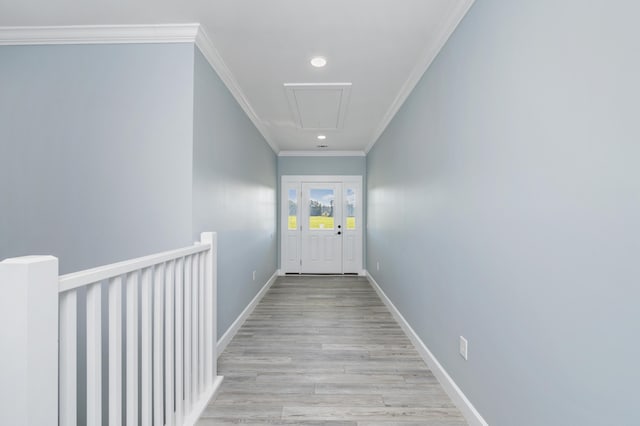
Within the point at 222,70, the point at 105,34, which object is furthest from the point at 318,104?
the point at 105,34

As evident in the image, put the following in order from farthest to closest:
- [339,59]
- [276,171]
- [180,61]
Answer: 1. [276,171]
2. [339,59]
3. [180,61]

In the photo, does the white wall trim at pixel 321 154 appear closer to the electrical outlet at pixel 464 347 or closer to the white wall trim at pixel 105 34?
the white wall trim at pixel 105 34

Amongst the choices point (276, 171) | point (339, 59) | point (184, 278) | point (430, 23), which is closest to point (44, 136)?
point (184, 278)

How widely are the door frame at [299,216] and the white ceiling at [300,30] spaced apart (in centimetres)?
290

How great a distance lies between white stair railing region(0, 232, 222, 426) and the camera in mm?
735

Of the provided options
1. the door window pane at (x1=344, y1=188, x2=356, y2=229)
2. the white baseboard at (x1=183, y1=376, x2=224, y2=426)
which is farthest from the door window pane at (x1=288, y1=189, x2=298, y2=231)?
the white baseboard at (x1=183, y1=376, x2=224, y2=426)

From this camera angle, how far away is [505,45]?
140 cm

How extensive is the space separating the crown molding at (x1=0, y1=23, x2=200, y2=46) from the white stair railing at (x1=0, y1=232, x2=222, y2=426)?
4.90 feet

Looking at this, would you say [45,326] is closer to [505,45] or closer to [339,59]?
[505,45]

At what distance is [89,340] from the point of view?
38.7 inches

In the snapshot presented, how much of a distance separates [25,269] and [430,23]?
236cm

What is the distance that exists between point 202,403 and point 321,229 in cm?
447

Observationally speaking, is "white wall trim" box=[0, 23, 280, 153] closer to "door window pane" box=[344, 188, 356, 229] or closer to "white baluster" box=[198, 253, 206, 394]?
"white baluster" box=[198, 253, 206, 394]

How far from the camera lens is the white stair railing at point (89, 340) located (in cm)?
73
